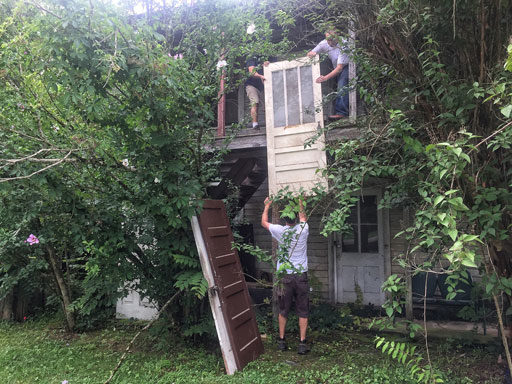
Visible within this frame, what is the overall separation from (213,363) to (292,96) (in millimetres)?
3643

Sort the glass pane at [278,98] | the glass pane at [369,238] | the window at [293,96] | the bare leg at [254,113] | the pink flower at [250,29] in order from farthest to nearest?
the glass pane at [369,238], the bare leg at [254,113], the glass pane at [278,98], the window at [293,96], the pink flower at [250,29]

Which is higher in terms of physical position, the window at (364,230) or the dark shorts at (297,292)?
the window at (364,230)

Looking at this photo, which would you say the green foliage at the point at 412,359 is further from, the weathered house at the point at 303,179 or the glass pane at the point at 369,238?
the glass pane at the point at 369,238

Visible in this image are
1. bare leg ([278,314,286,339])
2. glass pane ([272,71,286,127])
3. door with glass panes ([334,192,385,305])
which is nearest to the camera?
bare leg ([278,314,286,339])

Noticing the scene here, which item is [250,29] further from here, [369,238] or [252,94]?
[369,238]

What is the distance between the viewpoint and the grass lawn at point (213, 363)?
3918 mm

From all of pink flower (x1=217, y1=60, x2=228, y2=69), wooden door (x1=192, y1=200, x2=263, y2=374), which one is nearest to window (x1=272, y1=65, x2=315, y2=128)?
pink flower (x1=217, y1=60, x2=228, y2=69)

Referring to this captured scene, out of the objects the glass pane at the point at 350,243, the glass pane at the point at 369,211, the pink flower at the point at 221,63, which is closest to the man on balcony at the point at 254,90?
the pink flower at the point at 221,63

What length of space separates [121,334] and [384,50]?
17.6ft

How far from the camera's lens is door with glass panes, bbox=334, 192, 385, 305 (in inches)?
279

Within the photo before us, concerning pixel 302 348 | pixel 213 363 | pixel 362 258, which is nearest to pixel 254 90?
pixel 362 258

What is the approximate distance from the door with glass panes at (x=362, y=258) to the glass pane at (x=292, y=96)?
2.63 m

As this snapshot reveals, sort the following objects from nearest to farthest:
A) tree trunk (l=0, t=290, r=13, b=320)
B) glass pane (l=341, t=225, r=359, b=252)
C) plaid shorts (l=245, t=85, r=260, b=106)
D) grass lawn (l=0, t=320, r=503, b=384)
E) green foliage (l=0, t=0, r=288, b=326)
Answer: green foliage (l=0, t=0, r=288, b=326), grass lawn (l=0, t=320, r=503, b=384), plaid shorts (l=245, t=85, r=260, b=106), tree trunk (l=0, t=290, r=13, b=320), glass pane (l=341, t=225, r=359, b=252)

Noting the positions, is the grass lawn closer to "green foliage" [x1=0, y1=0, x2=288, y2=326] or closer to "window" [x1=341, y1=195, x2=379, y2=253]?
"green foliage" [x1=0, y1=0, x2=288, y2=326]
